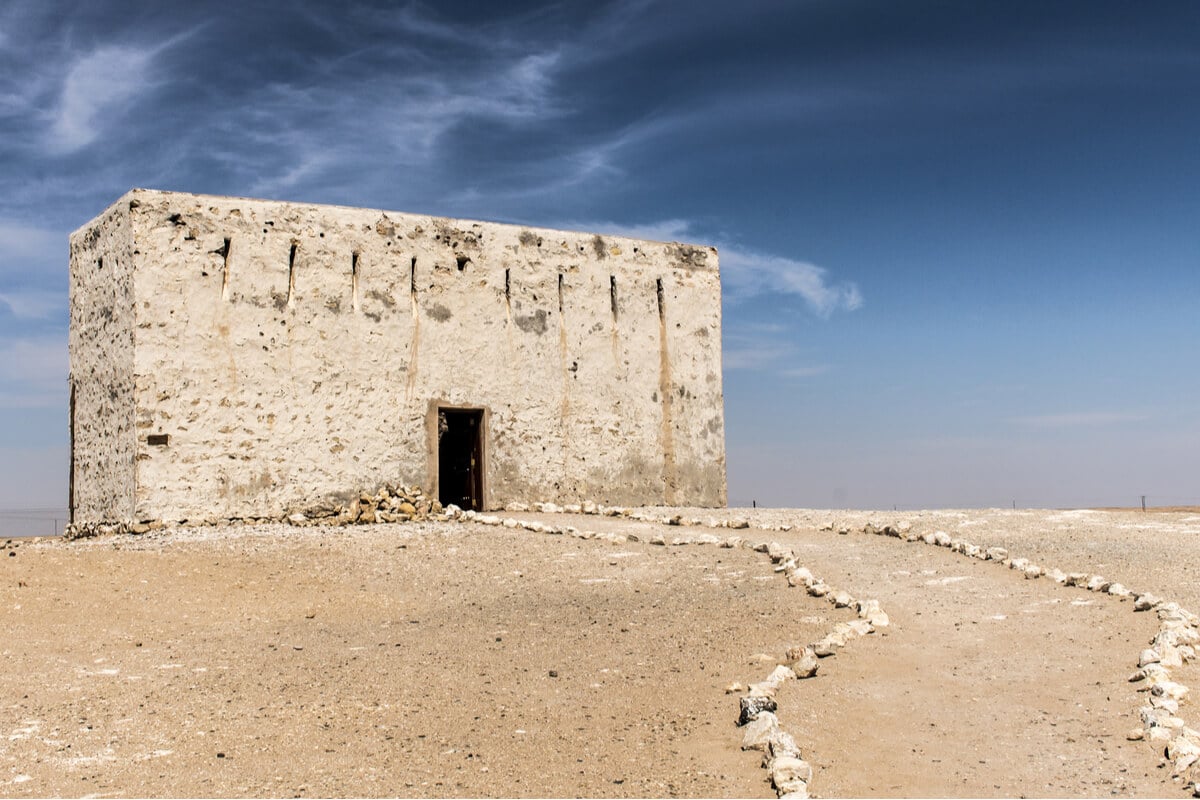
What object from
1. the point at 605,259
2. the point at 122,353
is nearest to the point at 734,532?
the point at 605,259

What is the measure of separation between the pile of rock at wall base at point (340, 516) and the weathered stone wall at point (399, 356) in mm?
159

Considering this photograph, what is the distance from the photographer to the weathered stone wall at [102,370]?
15.6 meters

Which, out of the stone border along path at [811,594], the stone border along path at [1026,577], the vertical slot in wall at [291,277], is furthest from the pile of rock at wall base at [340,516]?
the stone border along path at [1026,577]

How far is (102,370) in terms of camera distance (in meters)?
16.3

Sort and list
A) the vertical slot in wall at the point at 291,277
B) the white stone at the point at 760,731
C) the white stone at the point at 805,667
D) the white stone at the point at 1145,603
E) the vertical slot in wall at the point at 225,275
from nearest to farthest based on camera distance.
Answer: the white stone at the point at 760,731 < the white stone at the point at 805,667 < the white stone at the point at 1145,603 < the vertical slot in wall at the point at 225,275 < the vertical slot in wall at the point at 291,277

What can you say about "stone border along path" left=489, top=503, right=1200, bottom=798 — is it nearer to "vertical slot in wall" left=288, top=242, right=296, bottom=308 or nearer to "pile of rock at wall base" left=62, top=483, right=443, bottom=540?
"pile of rock at wall base" left=62, top=483, right=443, bottom=540

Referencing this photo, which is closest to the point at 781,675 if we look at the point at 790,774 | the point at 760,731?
the point at 760,731

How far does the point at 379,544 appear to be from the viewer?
44.5ft

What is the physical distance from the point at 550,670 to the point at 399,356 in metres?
10.3

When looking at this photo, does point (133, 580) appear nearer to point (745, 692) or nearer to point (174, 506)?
point (174, 506)

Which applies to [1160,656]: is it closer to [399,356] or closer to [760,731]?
[760,731]

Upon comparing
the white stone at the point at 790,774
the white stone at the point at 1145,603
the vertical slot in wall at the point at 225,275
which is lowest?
the white stone at the point at 790,774

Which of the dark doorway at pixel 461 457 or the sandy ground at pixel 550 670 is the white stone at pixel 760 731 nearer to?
the sandy ground at pixel 550 670

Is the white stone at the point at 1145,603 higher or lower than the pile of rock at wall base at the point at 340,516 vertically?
lower
